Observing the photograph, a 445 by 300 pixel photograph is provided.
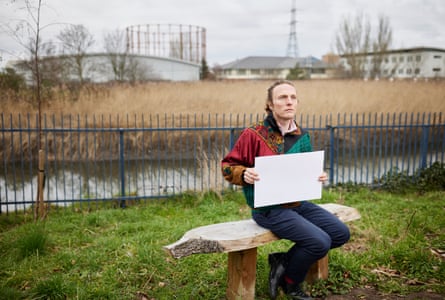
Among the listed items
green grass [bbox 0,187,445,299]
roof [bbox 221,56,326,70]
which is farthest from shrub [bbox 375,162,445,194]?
roof [bbox 221,56,326,70]

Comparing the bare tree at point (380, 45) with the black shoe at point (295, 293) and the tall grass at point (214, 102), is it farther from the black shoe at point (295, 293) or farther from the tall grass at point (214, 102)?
the black shoe at point (295, 293)

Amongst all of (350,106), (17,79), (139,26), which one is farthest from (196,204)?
(139,26)

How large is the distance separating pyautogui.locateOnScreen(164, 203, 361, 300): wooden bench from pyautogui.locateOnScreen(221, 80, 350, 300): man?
0.41 feet

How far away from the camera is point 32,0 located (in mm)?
4566

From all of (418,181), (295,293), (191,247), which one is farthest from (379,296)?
(418,181)

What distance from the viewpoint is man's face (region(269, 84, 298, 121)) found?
107 inches

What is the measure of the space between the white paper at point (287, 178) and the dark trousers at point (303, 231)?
0.43 ft

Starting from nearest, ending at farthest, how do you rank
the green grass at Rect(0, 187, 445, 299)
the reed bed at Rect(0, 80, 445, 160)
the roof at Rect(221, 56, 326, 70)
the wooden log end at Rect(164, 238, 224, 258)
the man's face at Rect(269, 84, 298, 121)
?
the wooden log end at Rect(164, 238, 224, 258) < the man's face at Rect(269, 84, 298, 121) < the green grass at Rect(0, 187, 445, 299) < the reed bed at Rect(0, 80, 445, 160) < the roof at Rect(221, 56, 326, 70)

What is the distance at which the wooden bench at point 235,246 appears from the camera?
2508mm

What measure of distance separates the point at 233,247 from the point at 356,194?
4345mm

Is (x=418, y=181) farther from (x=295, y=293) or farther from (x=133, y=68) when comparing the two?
(x=133, y=68)

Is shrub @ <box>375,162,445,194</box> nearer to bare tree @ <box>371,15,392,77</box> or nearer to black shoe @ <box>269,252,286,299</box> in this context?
black shoe @ <box>269,252,286,299</box>

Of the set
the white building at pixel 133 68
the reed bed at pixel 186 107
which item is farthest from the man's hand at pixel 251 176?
the reed bed at pixel 186 107

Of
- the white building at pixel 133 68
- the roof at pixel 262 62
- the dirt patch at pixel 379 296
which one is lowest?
the dirt patch at pixel 379 296
